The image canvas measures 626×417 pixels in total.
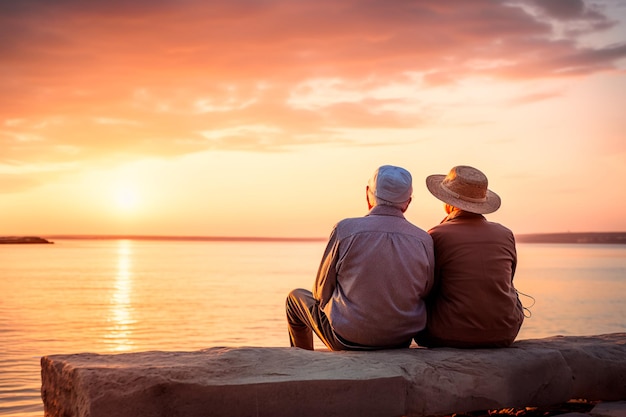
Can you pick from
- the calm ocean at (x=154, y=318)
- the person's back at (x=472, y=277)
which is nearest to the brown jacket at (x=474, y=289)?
the person's back at (x=472, y=277)

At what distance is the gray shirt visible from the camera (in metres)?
4.79

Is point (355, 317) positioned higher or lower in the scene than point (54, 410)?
higher

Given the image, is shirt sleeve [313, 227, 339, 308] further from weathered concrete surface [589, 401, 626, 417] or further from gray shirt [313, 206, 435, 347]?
weathered concrete surface [589, 401, 626, 417]

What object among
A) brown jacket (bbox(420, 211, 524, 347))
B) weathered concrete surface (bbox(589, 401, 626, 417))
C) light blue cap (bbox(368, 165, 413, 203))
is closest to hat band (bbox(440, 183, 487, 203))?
brown jacket (bbox(420, 211, 524, 347))

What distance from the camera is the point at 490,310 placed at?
194 inches

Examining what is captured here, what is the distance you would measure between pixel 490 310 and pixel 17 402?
551cm

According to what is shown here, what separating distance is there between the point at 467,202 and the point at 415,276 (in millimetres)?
673

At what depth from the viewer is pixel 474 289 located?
193 inches

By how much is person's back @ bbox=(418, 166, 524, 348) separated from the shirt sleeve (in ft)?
2.31

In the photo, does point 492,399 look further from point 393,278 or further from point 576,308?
point 576,308

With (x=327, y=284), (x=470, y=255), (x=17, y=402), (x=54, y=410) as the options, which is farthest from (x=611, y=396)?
(x=17, y=402)

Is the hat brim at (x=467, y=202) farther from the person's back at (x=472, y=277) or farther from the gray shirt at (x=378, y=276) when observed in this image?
the gray shirt at (x=378, y=276)

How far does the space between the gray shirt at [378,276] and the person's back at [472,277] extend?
14 centimetres

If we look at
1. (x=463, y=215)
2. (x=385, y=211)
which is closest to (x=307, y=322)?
(x=385, y=211)
